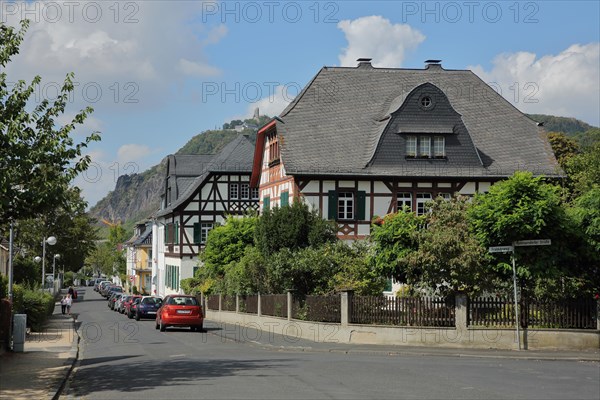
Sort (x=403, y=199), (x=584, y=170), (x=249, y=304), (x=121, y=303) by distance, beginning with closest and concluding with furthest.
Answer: (x=249, y=304), (x=403, y=199), (x=584, y=170), (x=121, y=303)

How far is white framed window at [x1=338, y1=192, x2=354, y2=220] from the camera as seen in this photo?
144 ft

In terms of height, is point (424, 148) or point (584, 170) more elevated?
point (424, 148)

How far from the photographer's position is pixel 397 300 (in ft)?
92.1

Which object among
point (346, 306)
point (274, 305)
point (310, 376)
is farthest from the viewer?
point (274, 305)

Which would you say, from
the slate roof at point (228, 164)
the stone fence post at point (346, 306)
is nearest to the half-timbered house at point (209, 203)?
the slate roof at point (228, 164)

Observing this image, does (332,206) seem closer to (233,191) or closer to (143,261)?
(233,191)

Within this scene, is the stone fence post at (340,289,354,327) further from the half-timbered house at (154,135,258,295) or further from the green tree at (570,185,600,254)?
the half-timbered house at (154,135,258,295)

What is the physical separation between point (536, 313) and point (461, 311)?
7.47 ft

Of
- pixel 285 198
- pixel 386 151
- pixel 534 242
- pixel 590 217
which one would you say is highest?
pixel 386 151

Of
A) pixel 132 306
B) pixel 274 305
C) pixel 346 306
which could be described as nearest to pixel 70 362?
pixel 346 306

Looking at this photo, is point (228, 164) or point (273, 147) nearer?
point (273, 147)

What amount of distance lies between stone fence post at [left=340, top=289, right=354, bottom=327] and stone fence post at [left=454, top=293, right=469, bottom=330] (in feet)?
12.1

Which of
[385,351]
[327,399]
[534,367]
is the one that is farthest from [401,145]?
[327,399]

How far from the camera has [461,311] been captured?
26969 mm
